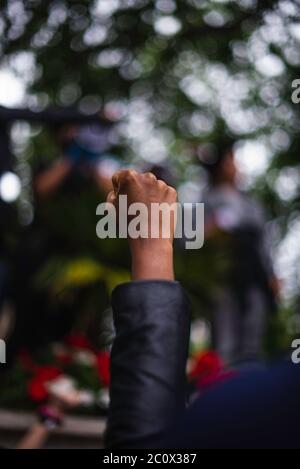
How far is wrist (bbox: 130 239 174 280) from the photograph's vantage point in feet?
4.55

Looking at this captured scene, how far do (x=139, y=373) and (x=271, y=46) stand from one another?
5.80ft

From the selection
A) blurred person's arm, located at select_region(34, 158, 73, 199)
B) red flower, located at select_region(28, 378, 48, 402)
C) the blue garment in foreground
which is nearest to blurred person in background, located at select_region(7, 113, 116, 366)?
blurred person's arm, located at select_region(34, 158, 73, 199)

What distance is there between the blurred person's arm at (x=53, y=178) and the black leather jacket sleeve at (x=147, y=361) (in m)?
3.11

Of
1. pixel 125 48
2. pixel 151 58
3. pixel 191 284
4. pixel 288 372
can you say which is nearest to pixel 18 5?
pixel 125 48

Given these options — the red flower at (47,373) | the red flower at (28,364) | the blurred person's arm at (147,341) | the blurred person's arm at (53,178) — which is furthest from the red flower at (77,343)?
the blurred person's arm at (147,341)

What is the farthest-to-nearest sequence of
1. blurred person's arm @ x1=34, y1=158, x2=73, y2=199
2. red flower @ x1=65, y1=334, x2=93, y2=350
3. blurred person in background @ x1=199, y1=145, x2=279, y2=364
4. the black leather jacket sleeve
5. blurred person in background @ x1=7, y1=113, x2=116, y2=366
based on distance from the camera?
blurred person in background @ x1=199, y1=145, x2=279, y2=364, blurred person's arm @ x1=34, y1=158, x2=73, y2=199, blurred person in background @ x1=7, y1=113, x2=116, y2=366, red flower @ x1=65, y1=334, x2=93, y2=350, the black leather jacket sleeve

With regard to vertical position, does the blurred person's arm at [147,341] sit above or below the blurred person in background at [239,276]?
below

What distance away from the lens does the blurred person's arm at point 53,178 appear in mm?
4445

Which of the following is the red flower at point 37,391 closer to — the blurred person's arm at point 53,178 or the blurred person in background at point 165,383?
the blurred person in background at point 165,383

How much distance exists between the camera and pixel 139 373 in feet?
4.32

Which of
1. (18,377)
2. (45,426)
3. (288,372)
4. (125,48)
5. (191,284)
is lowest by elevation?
(288,372)

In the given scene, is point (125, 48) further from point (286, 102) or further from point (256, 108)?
point (256, 108)

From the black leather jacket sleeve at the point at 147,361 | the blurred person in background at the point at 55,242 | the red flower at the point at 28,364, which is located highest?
the blurred person in background at the point at 55,242

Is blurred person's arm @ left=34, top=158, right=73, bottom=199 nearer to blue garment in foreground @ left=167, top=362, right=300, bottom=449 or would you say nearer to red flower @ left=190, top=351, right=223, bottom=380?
red flower @ left=190, top=351, right=223, bottom=380
